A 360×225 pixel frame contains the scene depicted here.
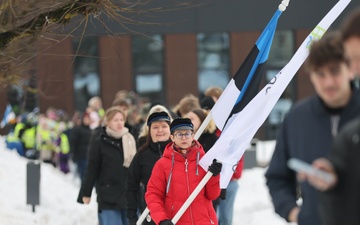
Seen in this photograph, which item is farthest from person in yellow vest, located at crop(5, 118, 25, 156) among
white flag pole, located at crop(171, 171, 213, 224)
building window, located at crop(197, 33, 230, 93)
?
white flag pole, located at crop(171, 171, 213, 224)

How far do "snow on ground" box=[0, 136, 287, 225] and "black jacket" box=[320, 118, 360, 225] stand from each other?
1070cm

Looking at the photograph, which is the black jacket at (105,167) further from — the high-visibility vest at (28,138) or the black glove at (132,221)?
the high-visibility vest at (28,138)

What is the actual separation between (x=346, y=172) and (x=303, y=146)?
52.7 inches

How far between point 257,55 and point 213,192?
5.02 feet

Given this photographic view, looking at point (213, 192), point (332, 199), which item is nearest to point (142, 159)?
point (213, 192)

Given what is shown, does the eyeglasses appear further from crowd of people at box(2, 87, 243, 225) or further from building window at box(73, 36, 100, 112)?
building window at box(73, 36, 100, 112)

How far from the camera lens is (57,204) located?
1780 cm

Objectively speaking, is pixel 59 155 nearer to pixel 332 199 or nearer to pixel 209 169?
pixel 209 169

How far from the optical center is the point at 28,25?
9.71 meters

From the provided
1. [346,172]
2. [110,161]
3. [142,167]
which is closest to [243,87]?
[142,167]

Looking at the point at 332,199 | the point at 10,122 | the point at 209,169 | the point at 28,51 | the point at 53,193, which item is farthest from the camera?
the point at 10,122

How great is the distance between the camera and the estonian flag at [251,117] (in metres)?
9.18

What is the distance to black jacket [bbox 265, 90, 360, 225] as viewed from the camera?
214 inches

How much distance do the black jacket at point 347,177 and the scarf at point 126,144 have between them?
772 centimetres
